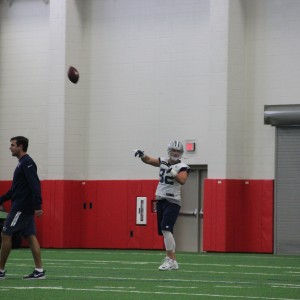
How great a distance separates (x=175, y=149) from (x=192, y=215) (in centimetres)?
1056

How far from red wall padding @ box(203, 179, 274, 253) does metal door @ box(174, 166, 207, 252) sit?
3.14ft

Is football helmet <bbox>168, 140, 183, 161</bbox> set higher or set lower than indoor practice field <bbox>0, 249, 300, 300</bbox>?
higher

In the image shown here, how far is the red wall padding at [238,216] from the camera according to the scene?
25.4 meters

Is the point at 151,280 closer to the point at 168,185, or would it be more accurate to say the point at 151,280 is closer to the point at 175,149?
the point at 168,185

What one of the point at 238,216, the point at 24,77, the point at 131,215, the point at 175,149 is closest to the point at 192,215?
the point at 238,216

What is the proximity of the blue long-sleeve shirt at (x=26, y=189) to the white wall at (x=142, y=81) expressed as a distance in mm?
11991

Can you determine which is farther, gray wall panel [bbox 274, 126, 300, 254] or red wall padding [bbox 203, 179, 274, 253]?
red wall padding [bbox 203, 179, 274, 253]

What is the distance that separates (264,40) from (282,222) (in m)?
4.61

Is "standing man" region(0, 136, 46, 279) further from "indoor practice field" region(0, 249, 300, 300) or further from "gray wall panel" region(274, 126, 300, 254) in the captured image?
"gray wall panel" region(274, 126, 300, 254)

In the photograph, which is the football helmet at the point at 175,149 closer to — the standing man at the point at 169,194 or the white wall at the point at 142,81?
the standing man at the point at 169,194

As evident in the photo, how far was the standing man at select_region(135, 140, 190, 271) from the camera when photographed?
16266 mm

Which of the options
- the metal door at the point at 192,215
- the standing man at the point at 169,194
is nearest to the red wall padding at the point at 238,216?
the metal door at the point at 192,215

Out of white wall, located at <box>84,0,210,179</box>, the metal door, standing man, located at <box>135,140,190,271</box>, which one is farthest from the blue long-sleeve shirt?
the metal door

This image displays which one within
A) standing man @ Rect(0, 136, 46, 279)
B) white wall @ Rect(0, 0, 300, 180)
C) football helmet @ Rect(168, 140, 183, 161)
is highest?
white wall @ Rect(0, 0, 300, 180)
